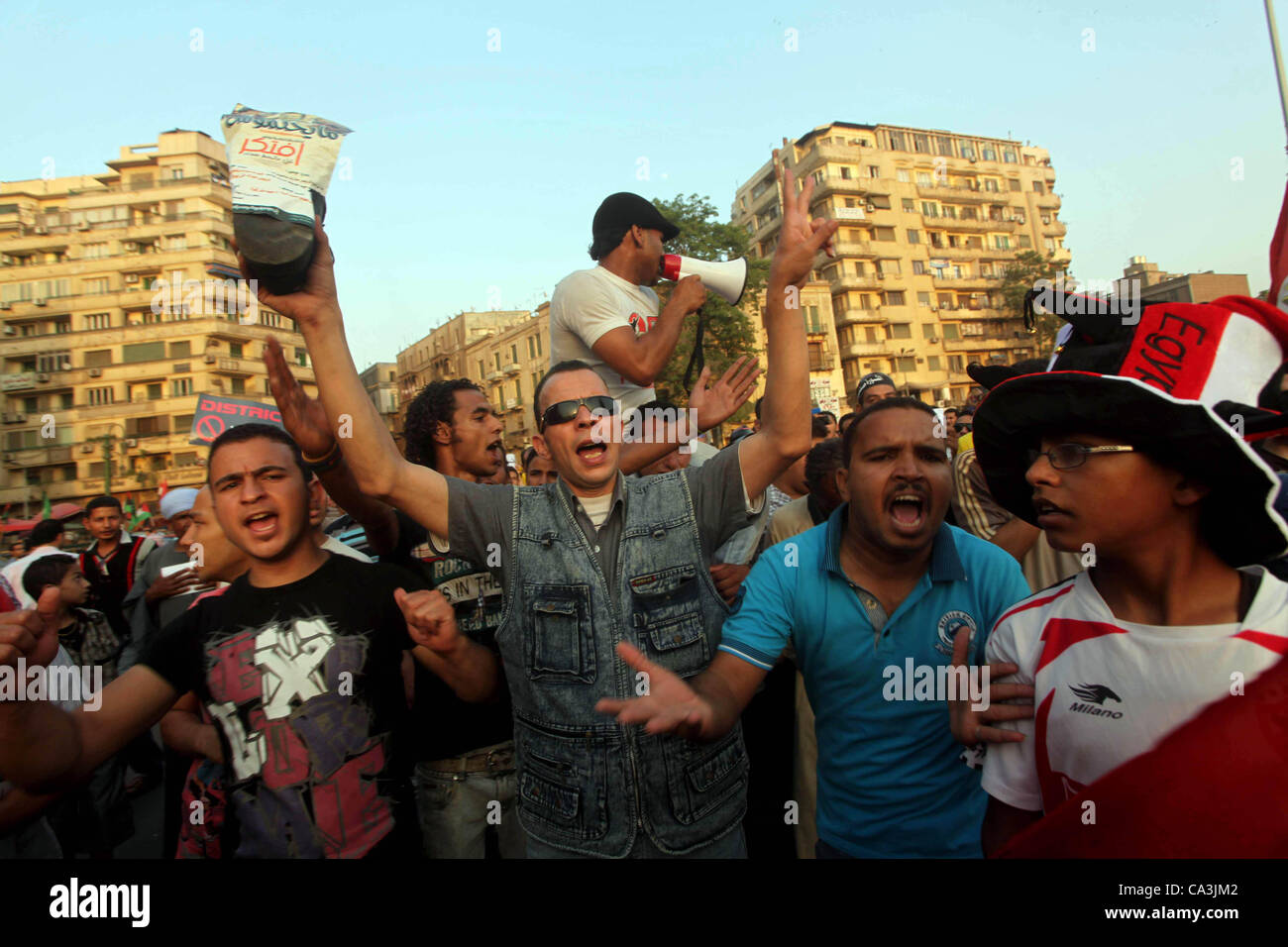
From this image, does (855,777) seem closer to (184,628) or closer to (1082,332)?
(1082,332)

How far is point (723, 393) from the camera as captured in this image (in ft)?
9.68

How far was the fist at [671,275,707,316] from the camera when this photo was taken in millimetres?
2924

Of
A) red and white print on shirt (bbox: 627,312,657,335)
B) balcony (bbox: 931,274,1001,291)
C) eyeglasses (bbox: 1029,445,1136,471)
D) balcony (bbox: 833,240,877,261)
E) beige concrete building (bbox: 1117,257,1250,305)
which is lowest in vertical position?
eyeglasses (bbox: 1029,445,1136,471)

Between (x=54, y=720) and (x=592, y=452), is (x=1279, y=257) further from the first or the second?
(x=54, y=720)

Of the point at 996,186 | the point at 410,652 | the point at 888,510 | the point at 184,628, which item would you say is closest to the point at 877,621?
the point at 888,510

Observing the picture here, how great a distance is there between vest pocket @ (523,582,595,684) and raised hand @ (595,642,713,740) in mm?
408

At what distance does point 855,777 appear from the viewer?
7.70ft

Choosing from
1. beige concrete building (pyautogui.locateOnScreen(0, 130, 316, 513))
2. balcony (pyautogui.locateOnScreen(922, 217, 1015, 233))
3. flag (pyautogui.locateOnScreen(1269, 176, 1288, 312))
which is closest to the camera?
flag (pyautogui.locateOnScreen(1269, 176, 1288, 312))

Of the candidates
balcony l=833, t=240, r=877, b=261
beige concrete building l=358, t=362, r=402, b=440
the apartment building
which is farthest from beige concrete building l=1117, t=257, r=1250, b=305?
beige concrete building l=358, t=362, r=402, b=440

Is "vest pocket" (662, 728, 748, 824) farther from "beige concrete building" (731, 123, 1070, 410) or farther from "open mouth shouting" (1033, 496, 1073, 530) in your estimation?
"beige concrete building" (731, 123, 1070, 410)

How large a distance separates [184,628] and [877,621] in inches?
92.2

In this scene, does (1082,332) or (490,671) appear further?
(490,671)

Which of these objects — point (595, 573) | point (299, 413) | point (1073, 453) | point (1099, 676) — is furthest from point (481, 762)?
point (1073, 453)
